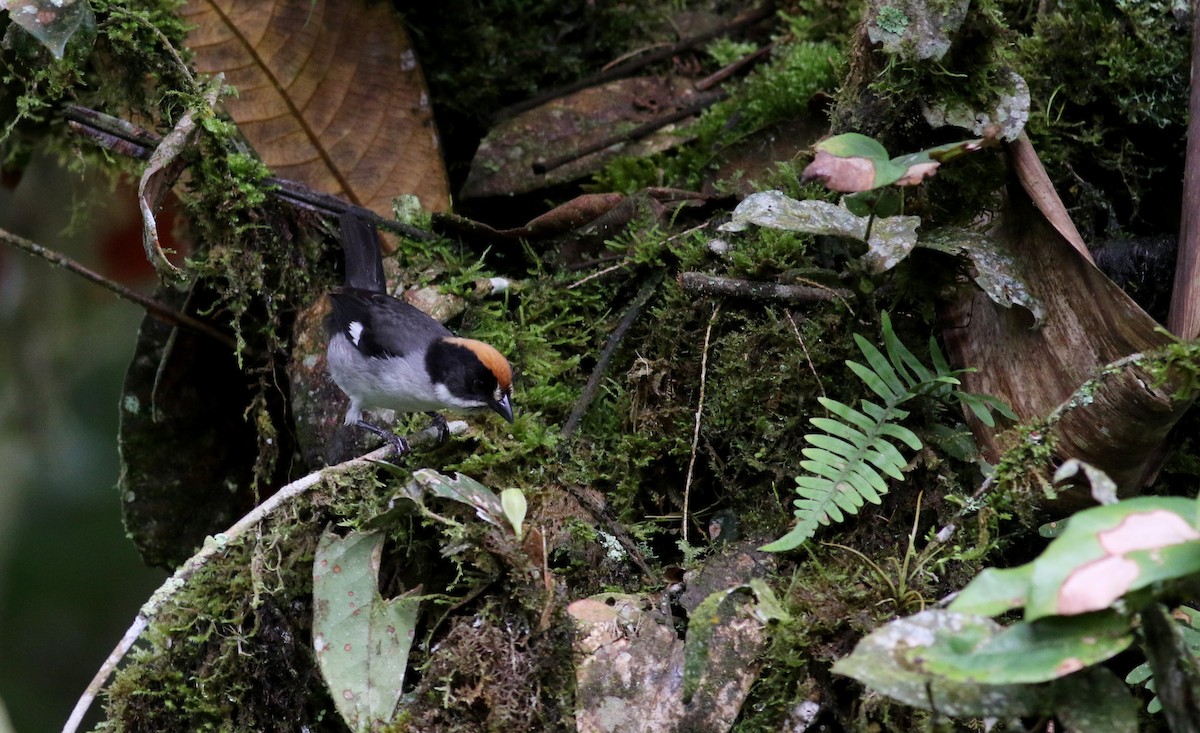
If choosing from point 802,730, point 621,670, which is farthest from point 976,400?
point 621,670

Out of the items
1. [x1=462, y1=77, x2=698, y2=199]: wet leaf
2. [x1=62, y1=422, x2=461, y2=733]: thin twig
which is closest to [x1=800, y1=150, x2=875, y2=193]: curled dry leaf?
[x1=62, y1=422, x2=461, y2=733]: thin twig

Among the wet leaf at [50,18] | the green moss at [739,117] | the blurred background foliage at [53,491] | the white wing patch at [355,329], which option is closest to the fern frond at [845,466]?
the green moss at [739,117]

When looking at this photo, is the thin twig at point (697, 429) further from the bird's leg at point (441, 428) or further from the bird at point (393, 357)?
the bird's leg at point (441, 428)

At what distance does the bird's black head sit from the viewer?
11.3 ft

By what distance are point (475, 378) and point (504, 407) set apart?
6.5 inches

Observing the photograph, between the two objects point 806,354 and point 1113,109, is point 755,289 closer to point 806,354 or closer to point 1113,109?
point 806,354

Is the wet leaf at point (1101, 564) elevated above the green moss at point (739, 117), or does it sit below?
below

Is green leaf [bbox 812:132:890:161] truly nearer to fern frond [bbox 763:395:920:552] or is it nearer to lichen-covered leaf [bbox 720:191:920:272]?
lichen-covered leaf [bbox 720:191:920:272]

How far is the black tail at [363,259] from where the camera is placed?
3787mm

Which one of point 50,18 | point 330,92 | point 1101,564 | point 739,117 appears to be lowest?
point 1101,564

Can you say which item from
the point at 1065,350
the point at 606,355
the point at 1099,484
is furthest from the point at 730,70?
the point at 1099,484

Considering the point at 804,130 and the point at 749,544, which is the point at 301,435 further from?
the point at 804,130

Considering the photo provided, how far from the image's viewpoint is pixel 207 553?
9.89 feet

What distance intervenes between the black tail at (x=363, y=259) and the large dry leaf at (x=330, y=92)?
0.32 metres
